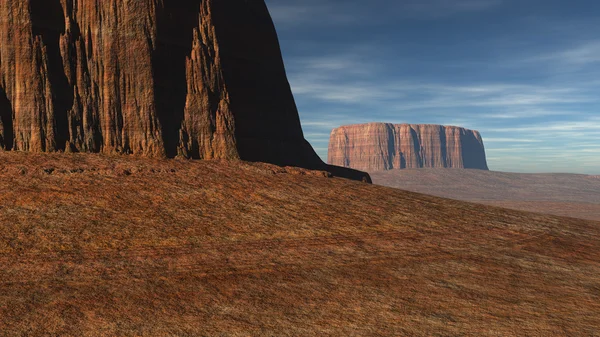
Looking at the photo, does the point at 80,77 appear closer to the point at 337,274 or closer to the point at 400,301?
the point at 337,274

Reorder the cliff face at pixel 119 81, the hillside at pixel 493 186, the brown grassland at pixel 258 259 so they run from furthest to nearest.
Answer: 1. the hillside at pixel 493 186
2. the cliff face at pixel 119 81
3. the brown grassland at pixel 258 259

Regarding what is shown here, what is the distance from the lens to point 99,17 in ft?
81.9

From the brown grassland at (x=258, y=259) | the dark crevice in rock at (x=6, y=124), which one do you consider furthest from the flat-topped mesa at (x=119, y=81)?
the brown grassland at (x=258, y=259)

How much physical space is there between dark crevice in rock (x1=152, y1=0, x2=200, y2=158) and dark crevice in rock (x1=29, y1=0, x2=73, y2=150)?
4.65 m

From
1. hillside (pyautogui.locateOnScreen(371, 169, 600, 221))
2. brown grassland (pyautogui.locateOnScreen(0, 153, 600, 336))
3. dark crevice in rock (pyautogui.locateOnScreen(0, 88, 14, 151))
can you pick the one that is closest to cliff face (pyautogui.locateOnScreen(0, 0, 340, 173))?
dark crevice in rock (pyautogui.locateOnScreen(0, 88, 14, 151))

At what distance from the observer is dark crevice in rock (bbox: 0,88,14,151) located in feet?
74.7

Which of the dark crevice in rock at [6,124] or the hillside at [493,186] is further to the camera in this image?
the hillside at [493,186]

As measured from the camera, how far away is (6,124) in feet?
75.4

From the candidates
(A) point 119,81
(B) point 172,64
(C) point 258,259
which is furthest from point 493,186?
(C) point 258,259

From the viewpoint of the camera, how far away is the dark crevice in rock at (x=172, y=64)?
83.4 feet

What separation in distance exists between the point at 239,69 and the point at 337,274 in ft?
68.9

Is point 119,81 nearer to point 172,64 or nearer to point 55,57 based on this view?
point 172,64

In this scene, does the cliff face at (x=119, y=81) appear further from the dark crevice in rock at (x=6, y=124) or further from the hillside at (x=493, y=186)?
the hillside at (x=493, y=186)

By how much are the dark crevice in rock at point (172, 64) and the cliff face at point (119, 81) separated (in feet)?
0.20
